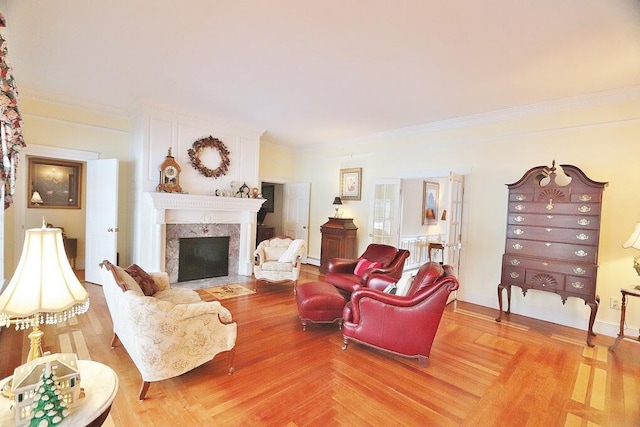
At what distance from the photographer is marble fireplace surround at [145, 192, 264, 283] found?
477 cm

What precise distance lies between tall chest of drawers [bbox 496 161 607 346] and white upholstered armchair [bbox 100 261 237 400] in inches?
139

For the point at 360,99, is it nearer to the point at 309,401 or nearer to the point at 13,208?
the point at 309,401

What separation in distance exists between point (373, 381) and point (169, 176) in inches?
167

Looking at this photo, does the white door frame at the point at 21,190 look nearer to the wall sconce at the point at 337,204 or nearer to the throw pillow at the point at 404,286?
the wall sconce at the point at 337,204

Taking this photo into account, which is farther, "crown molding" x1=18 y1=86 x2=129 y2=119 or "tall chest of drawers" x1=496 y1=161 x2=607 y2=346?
"crown molding" x1=18 y1=86 x2=129 y2=119

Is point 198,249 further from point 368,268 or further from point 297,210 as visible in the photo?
point 368,268

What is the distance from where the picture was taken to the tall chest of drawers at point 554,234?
3.39m

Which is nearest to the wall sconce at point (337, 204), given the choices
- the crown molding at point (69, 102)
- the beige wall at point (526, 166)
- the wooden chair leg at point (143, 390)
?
the beige wall at point (526, 166)

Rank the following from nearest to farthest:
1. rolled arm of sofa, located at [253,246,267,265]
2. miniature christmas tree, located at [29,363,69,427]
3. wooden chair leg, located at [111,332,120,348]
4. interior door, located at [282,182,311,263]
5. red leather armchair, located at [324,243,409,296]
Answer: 1. miniature christmas tree, located at [29,363,69,427]
2. wooden chair leg, located at [111,332,120,348]
3. red leather armchair, located at [324,243,409,296]
4. rolled arm of sofa, located at [253,246,267,265]
5. interior door, located at [282,182,311,263]

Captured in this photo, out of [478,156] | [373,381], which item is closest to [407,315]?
[373,381]

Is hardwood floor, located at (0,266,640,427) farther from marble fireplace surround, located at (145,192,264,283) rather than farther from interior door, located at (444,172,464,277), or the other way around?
marble fireplace surround, located at (145,192,264,283)

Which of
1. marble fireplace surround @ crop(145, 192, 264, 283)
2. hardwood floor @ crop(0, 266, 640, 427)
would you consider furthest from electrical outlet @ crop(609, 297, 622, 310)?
marble fireplace surround @ crop(145, 192, 264, 283)

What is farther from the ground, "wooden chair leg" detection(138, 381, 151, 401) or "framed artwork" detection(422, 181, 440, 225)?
"framed artwork" detection(422, 181, 440, 225)

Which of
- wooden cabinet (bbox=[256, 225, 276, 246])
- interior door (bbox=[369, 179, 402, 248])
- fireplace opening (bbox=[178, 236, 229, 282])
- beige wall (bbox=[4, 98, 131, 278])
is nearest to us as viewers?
beige wall (bbox=[4, 98, 131, 278])
